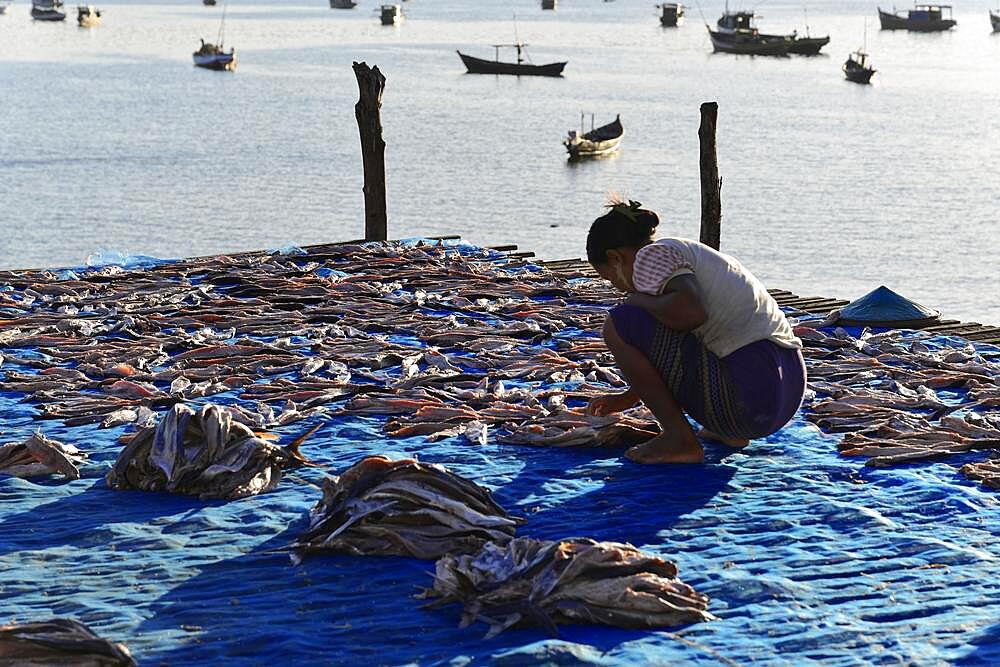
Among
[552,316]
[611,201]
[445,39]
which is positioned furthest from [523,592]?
[445,39]

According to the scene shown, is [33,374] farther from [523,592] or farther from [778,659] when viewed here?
[778,659]

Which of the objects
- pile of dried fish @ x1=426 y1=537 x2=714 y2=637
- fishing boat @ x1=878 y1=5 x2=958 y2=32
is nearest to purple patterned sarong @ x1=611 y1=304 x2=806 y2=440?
pile of dried fish @ x1=426 y1=537 x2=714 y2=637

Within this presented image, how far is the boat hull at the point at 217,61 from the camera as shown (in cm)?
7338

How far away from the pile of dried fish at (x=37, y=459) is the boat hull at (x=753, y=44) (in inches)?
3254

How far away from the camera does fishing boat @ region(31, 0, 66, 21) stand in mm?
111750

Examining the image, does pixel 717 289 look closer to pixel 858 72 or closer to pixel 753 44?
pixel 858 72

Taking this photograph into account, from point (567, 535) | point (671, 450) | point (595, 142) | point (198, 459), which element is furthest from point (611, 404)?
point (595, 142)

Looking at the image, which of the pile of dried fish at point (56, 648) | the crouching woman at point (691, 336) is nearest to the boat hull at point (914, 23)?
the crouching woman at point (691, 336)

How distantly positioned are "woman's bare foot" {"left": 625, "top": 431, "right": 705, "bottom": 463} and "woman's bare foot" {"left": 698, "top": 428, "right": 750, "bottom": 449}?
0.21 m

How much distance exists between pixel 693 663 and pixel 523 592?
58 cm

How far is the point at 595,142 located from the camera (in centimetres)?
4859

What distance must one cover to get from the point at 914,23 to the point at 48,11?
70.8m

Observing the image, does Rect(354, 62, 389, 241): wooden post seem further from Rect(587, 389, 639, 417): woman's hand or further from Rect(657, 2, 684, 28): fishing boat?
Rect(657, 2, 684, 28): fishing boat

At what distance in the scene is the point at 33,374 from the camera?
7.75 meters
